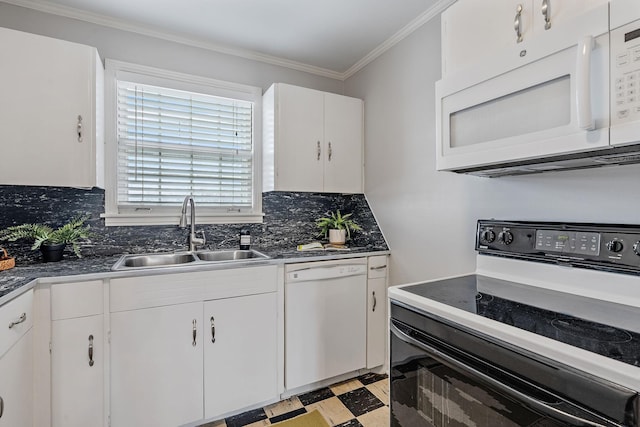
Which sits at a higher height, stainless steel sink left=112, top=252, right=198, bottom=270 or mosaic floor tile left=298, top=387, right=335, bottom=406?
stainless steel sink left=112, top=252, right=198, bottom=270

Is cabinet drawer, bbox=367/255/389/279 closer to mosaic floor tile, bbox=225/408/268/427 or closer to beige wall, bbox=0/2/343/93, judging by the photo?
mosaic floor tile, bbox=225/408/268/427

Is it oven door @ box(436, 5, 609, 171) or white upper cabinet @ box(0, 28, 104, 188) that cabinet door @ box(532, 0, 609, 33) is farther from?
white upper cabinet @ box(0, 28, 104, 188)

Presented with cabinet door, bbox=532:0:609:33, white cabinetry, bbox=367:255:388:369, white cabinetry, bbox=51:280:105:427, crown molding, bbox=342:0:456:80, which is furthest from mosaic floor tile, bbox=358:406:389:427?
crown molding, bbox=342:0:456:80

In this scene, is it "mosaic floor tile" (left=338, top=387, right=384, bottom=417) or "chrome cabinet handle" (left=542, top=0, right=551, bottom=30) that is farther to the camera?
"mosaic floor tile" (left=338, top=387, right=384, bottom=417)

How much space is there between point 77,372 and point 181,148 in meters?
1.48

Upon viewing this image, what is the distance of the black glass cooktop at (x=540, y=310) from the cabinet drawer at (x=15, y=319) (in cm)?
154

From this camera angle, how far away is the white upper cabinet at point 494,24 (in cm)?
101

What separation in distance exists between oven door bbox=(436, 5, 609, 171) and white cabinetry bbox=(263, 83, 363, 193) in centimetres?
119

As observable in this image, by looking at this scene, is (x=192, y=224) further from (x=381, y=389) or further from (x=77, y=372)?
(x=381, y=389)

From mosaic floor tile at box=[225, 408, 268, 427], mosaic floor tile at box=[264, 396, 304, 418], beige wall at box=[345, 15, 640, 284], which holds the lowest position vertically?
mosaic floor tile at box=[225, 408, 268, 427]

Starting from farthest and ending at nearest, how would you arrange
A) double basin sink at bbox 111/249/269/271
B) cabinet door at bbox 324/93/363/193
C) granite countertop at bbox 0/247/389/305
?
cabinet door at bbox 324/93/363/193
double basin sink at bbox 111/249/269/271
granite countertop at bbox 0/247/389/305

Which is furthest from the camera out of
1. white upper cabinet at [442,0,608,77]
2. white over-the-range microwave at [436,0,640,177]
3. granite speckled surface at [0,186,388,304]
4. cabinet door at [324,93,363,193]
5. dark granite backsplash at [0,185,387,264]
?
cabinet door at [324,93,363,193]

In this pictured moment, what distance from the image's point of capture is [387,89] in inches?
93.0

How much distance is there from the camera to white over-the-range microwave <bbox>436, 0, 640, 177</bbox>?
0.86 meters
